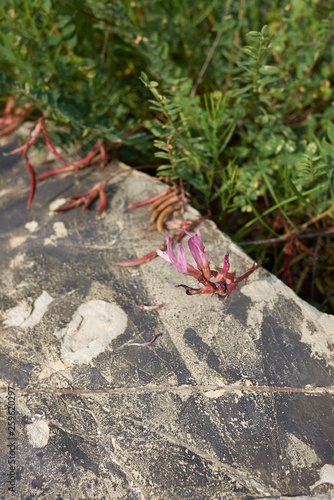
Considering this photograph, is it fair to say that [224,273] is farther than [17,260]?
No

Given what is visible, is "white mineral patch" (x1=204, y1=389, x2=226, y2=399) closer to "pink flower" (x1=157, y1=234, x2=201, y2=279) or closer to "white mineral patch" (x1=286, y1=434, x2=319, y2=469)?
"white mineral patch" (x1=286, y1=434, x2=319, y2=469)

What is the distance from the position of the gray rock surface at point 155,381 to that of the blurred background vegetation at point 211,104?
47 cm

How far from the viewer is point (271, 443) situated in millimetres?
1396

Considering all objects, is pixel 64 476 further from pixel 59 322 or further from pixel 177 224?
pixel 177 224

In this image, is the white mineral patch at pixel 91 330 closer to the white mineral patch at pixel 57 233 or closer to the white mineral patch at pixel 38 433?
the white mineral patch at pixel 38 433

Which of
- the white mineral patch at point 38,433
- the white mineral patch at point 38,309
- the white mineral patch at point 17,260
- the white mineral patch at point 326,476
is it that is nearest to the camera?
the white mineral patch at point 326,476

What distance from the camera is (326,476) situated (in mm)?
1333

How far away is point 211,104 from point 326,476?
1721 mm

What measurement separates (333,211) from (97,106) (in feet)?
5.04

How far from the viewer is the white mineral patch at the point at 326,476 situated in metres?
1.32

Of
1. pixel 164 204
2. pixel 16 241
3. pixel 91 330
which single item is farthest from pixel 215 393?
pixel 16 241

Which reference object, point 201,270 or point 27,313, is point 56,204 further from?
point 201,270

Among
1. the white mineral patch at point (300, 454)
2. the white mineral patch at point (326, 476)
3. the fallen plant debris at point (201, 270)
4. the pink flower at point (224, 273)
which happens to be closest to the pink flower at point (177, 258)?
the fallen plant debris at point (201, 270)

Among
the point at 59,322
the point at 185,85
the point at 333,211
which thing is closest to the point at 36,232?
the point at 59,322
